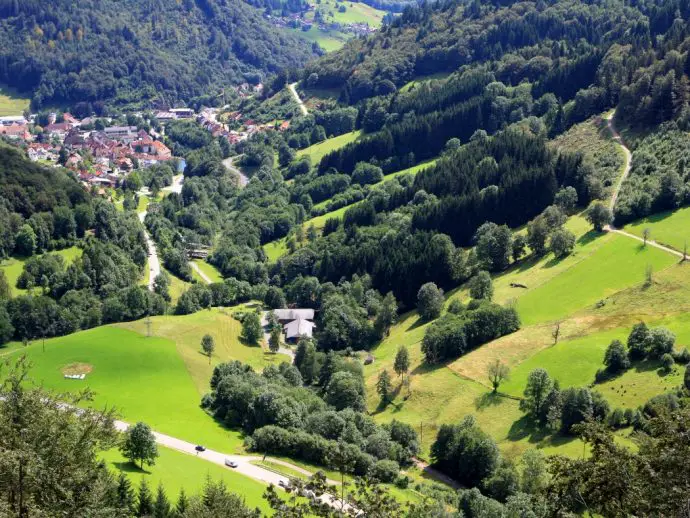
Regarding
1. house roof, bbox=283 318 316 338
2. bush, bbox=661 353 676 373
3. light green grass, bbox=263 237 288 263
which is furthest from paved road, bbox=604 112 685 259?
light green grass, bbox=263 237 288 263

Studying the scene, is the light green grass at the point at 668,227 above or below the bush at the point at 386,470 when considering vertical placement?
above

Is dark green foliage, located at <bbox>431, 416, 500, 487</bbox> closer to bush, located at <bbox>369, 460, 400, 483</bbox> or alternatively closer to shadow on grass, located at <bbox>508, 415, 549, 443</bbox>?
shadow on grass, located at <bbox>508, 415, 549, 443</bbox>

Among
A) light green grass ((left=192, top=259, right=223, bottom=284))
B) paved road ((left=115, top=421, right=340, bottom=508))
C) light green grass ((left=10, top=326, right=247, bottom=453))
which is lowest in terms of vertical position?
light green grass ((left=192, top=259, right=223, bottom=284))

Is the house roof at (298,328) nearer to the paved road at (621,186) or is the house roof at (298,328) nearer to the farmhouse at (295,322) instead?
the farmhouse at (295,322)

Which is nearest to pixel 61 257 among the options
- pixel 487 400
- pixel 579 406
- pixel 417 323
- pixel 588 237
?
pixel 417 323

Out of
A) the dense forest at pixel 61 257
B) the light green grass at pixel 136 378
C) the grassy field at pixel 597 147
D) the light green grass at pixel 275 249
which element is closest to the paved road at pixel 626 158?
the grassy field at pixel 597 147

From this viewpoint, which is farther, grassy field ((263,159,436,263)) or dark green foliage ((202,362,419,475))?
grassy field ((263,159,436,263))

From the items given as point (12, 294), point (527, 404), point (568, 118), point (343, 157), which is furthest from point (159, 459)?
point (343, 157)

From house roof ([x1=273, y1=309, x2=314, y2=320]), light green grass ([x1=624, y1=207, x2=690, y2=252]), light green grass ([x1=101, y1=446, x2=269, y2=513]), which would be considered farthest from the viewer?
house roof ([x1=273, y1=309, x2=314, y2=320])
